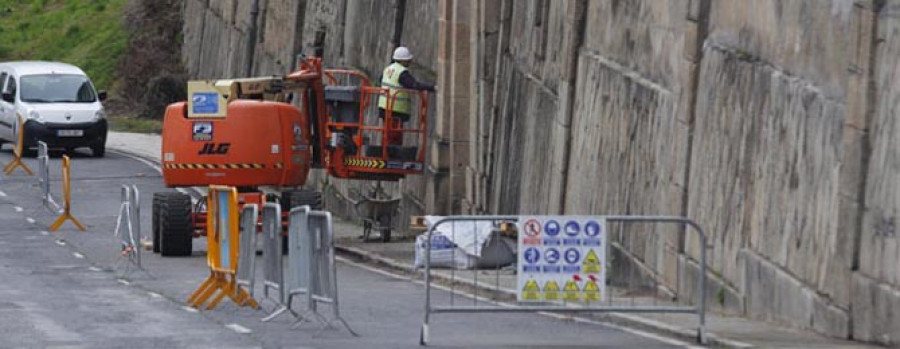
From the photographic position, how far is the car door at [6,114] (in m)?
45.5

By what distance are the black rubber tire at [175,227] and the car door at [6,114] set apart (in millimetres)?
18862

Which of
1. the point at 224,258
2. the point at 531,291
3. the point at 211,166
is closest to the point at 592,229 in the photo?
the point at 531,291

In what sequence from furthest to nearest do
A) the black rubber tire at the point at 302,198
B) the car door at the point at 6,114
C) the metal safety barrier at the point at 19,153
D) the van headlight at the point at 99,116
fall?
the car door at the point at 6,114, the van headlight at the point at 99,116, the metal safety barrier at the point at 19,153, the black rubber tire at the point at 302,198

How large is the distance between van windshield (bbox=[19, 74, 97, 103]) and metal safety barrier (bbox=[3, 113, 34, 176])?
3.05ft

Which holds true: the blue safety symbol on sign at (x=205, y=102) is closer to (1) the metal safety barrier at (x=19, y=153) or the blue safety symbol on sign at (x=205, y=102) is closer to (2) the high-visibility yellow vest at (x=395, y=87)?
(2) the high-visibility yellow vest at (x=395, y=87)

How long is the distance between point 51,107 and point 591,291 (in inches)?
1220

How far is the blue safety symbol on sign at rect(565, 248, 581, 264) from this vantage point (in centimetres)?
1525

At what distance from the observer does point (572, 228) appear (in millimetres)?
15219

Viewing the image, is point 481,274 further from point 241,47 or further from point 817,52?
point 241,47

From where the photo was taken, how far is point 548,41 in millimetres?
26156

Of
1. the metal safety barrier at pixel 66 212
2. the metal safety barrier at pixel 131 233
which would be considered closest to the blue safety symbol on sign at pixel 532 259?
the metal safety barrier at pixel 131 233

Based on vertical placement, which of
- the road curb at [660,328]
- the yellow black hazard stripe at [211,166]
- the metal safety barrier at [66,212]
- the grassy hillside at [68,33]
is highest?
the grassy hillside at [68,33]

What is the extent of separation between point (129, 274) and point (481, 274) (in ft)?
15.9

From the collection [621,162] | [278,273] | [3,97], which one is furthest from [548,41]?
[3,97]
